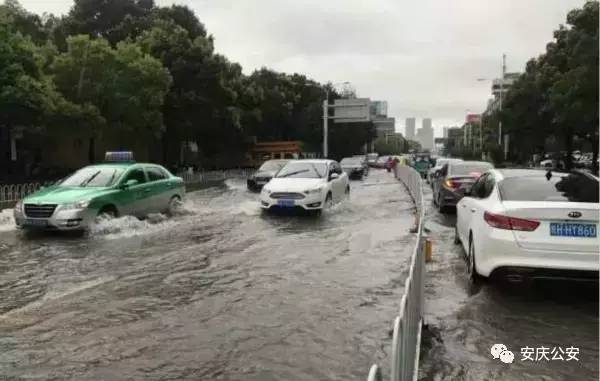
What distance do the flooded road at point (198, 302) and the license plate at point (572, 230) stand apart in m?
1.87

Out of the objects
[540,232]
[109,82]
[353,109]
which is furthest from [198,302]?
[353,109]

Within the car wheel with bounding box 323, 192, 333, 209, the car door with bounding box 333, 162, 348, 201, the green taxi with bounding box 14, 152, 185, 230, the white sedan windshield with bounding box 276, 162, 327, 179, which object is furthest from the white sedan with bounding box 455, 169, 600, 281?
the car door with bounding box 333, 162, 348, 201

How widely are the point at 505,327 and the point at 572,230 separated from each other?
51.8 inches

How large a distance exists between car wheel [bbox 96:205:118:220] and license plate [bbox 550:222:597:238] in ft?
29.3

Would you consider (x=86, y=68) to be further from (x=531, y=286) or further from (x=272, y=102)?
(x=272, y=102)

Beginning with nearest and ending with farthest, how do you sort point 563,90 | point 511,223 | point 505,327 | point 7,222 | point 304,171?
point 505,327
point 511,223
point 7,222
point 304,171
point 563,90

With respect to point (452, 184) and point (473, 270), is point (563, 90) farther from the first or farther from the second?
point (473, 270)

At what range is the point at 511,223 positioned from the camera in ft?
21.5

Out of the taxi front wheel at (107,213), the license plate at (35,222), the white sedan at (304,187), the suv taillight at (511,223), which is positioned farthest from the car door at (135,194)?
the suv taillight at (511,223)

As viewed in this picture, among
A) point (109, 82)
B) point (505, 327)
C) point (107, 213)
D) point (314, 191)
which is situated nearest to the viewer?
point (505, 327)

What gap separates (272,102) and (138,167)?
44154 millimetres

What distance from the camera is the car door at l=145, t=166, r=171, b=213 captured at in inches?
570

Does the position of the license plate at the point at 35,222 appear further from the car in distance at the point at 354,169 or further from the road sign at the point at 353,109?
the road sign at the point at 353,109

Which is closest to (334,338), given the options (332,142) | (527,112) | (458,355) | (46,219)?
(458,355)
